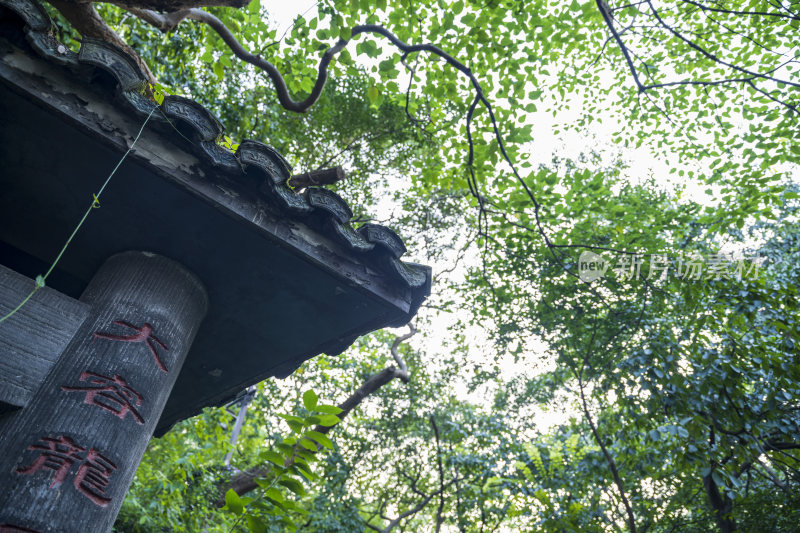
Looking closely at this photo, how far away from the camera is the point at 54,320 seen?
1712 mm

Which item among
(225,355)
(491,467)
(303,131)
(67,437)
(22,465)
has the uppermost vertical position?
(303,131)

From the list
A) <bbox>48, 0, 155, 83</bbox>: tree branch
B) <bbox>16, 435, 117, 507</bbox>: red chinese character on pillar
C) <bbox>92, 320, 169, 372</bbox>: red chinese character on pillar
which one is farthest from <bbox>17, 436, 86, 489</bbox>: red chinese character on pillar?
<bbox>48, 0, 155, 83</bbox>: tree branch

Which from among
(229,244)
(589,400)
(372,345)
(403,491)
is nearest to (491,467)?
(589,400)

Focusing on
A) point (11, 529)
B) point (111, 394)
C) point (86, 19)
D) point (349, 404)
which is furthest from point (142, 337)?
point (349, 404)

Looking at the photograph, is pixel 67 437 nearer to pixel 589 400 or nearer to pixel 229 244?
pixel 229 244

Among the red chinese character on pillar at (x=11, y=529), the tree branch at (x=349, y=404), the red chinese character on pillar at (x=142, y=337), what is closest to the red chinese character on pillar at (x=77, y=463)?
the red chinese character on pillar at (x=11, y=529)

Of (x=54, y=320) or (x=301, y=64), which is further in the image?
(x=301, y=64)

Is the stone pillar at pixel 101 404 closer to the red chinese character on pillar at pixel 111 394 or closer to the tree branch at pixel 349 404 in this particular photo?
the red chinese character on pillar at pixel 111 394

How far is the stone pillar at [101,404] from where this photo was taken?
1434 millimetres

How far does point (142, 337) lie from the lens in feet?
6.23

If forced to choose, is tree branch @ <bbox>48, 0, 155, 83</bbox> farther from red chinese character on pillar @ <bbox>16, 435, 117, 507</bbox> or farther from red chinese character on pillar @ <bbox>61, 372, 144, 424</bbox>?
red chinese character on pillar @ <bbox>16, 435, 117, 507</bbox>

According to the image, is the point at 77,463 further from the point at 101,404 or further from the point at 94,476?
the point at 101,404

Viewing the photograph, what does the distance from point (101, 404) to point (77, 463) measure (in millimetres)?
206

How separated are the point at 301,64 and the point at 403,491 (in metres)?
11.1
